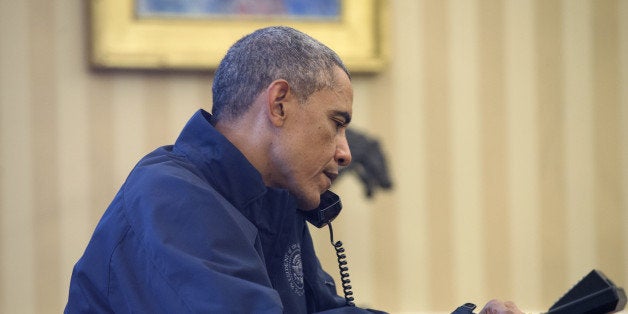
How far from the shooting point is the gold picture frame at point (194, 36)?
114 inches

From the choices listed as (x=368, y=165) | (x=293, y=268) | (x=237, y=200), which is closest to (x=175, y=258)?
(x=237, y=200)

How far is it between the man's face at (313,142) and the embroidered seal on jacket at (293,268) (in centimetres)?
10

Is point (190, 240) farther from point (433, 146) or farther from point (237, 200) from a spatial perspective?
point (433, 146)

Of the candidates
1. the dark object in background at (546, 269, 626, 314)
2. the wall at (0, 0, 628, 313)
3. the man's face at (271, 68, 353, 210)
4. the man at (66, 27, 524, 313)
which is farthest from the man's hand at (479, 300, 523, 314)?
the wall at (0, 0, 628, 313)

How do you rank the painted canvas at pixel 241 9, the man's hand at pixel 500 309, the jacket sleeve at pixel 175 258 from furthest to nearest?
the painted canvas at pixel 241 9 → the man's hand at pixel 500 309 → the jacket sleeve at pixel 175 258

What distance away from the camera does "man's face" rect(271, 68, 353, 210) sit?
58.0 inches

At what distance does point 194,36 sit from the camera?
9.73 feet

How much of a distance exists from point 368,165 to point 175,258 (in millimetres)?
1774

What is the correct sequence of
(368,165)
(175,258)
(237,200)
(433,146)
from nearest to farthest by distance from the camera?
(175,258) → (237,200) → (368,165) → (433,146)

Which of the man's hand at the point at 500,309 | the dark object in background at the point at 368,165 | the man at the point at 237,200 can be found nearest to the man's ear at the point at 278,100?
the man at the point at 237,200

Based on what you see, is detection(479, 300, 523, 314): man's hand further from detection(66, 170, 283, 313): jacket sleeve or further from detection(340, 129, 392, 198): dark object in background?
detection(340, 129, 392, 198): dark object in background

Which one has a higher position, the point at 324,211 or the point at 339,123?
the point at 339,123

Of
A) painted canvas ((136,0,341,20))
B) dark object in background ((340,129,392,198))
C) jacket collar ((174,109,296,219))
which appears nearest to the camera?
jacket collar ((174,109,296,219))

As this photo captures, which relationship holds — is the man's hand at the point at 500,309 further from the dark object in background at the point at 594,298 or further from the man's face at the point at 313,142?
the man's face at the point at 313,142
